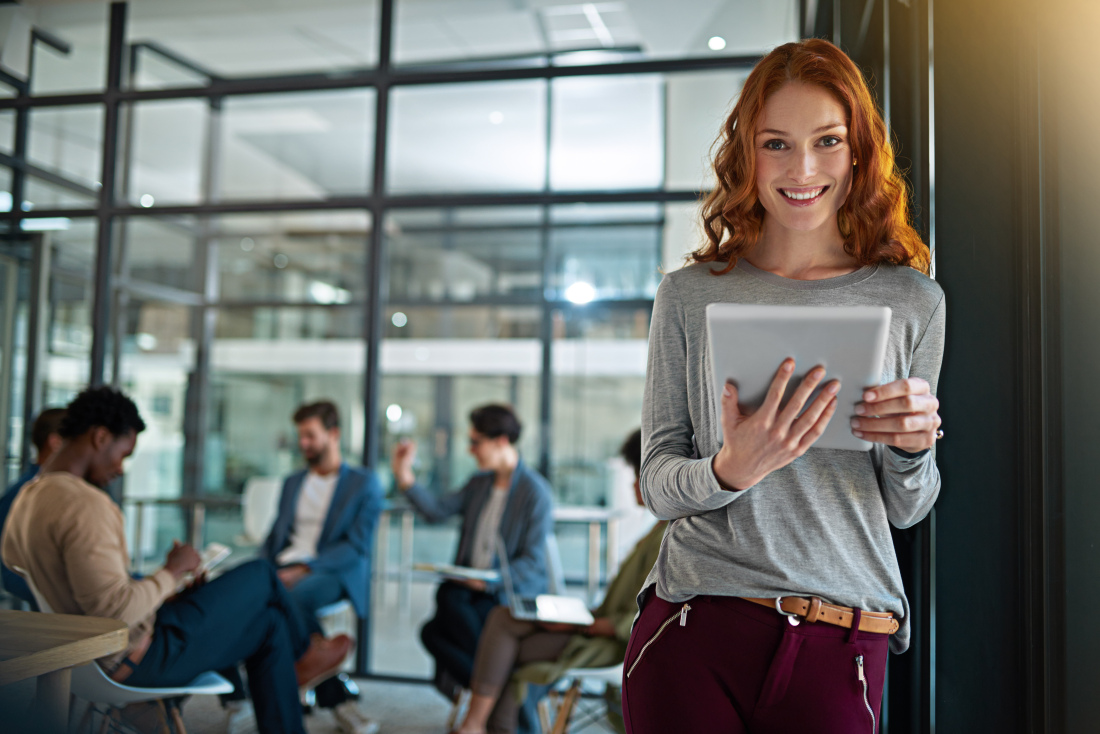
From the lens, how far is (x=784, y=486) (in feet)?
3.55

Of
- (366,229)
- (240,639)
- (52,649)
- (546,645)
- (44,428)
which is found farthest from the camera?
(366,229)

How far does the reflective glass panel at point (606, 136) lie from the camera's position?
4969 millimetres

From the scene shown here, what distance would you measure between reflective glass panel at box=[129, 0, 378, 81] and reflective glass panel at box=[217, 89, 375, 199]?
0.71 ft

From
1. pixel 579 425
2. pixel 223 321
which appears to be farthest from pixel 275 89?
pixel 579 425

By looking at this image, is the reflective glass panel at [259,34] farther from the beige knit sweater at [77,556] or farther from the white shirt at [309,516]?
the beige knit sweater at [77,556]

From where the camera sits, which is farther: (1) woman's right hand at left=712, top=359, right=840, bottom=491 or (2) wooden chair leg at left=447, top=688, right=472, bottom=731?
(2) wooden chair leg at left=447, top=688, right=472, bottom=731

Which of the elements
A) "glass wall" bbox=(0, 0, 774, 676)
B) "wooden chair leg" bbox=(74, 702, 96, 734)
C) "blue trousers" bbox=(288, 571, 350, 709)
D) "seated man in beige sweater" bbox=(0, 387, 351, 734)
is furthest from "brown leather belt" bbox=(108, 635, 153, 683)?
"glass wall" bbox=(0, 0, 774, 676)

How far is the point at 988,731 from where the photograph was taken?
137 centimetres

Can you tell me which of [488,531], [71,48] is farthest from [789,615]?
[71,48]

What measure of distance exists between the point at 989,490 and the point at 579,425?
440 centimetres

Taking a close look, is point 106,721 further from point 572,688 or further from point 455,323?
point 455,323

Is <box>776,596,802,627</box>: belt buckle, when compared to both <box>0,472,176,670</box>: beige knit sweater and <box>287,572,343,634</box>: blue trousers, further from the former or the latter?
<box>287,572,343,634</box>: blue trousers

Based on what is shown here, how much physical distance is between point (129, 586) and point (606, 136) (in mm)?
3759

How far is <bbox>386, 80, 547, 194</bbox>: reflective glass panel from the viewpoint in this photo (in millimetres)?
5172
